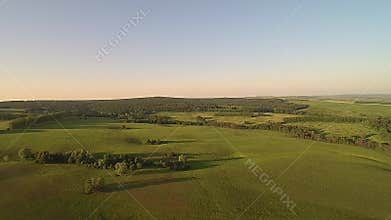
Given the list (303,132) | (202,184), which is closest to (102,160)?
(202,184)

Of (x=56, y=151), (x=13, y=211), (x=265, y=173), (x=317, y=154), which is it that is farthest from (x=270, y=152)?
(x=13, y=211)

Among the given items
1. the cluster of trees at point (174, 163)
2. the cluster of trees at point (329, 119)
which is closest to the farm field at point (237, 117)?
the cluster of trees at point (329, 119)

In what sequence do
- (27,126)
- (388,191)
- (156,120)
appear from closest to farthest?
(388,191) < (27,126) < (156,120)

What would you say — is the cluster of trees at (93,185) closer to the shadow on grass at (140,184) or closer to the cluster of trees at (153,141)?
the shadow on grass at (140,184)

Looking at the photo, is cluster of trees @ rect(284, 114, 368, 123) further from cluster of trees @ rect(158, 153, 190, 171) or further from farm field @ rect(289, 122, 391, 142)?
cluster of trees @ rect(158, 153, 190, 171)

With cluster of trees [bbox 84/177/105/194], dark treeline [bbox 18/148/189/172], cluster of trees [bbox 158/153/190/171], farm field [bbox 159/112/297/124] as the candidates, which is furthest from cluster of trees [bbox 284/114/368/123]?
cluster of trees [bbox 84/177/105/194]

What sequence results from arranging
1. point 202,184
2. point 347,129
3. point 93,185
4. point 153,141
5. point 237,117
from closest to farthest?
1. point 93,185
2. point 202,184
3. point 153,141
4. point 347,129
5. point 237,117

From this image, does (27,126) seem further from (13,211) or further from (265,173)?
(265,173)

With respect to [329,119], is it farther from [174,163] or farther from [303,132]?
[174,163]
